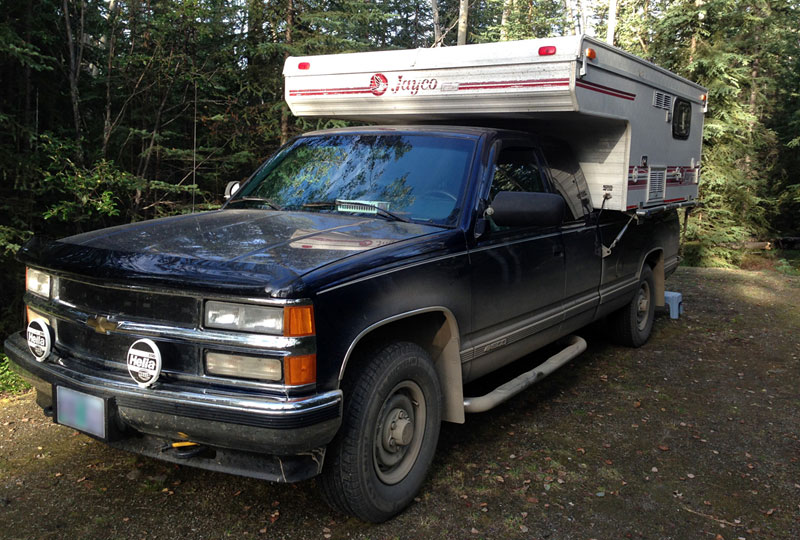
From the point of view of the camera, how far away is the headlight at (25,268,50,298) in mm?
3240

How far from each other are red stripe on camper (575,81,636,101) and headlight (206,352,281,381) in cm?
303

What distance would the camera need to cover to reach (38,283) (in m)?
3.32

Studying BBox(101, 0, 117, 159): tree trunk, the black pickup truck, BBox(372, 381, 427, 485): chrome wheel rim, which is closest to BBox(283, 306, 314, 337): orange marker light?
the black pickup truck

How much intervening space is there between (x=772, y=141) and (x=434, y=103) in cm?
1978

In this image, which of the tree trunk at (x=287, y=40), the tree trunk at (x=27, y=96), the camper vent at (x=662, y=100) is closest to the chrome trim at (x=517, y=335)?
the camper vent at (x=662, y=100)

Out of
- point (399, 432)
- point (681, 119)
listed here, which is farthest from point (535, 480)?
point (681, 119)

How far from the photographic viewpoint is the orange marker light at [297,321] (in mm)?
2576

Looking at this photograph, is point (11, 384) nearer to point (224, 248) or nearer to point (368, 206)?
point (224, 248)

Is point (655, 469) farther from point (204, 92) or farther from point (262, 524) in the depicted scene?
point (204, 92)

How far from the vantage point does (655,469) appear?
397 cm

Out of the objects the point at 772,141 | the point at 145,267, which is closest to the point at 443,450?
the point at 145,267

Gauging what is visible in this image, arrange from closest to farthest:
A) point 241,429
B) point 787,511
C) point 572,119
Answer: point 241,429 < point 787,511 < point 572,119

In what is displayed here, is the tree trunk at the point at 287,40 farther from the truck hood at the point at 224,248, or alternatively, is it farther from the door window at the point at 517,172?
the truck hood at the point at 224,248

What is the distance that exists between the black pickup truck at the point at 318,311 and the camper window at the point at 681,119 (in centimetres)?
280
